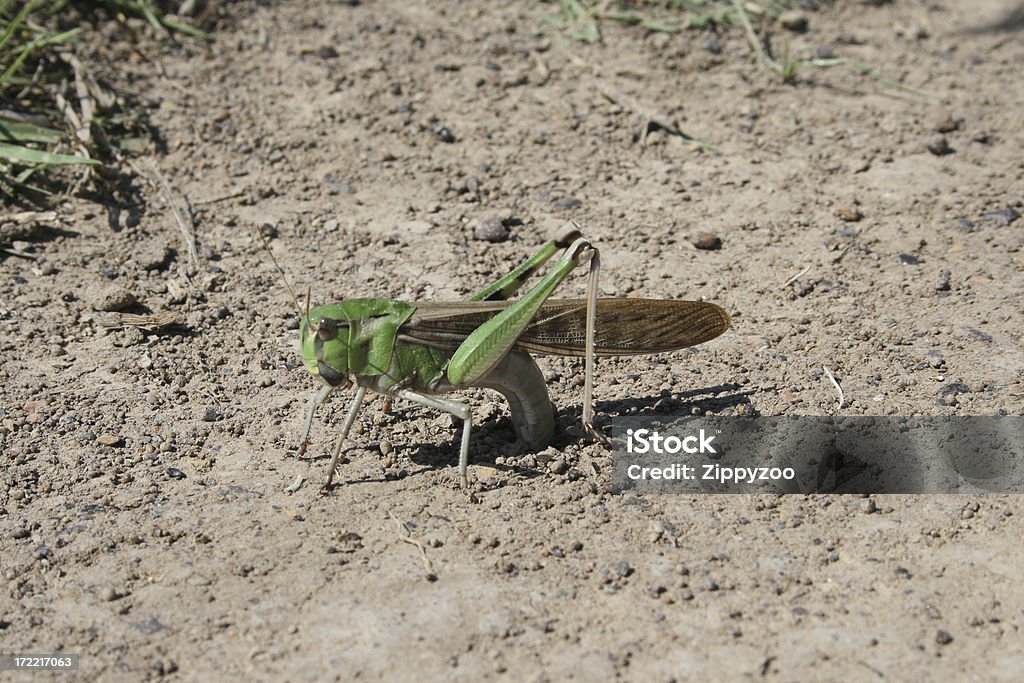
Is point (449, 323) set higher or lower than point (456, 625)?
higher

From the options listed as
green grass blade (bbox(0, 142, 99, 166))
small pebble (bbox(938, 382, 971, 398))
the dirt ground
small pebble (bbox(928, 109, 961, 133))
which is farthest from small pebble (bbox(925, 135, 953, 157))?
green grass blade (bbox(0, 142, 99, 166))

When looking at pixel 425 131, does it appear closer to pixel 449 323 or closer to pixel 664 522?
pixel 449 323

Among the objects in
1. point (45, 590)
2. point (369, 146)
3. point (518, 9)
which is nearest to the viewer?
point (45, 590)

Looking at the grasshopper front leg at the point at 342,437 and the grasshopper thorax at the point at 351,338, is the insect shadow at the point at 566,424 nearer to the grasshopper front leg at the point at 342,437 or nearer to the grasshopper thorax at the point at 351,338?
the grasshopper front leg at the point at 342,437

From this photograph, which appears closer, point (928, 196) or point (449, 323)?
point (449, 323)

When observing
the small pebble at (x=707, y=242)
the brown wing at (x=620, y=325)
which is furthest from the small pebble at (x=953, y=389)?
the small pebble at (x=707, y=242)

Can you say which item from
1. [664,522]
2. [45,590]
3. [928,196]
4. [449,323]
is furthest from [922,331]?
[45,590]
